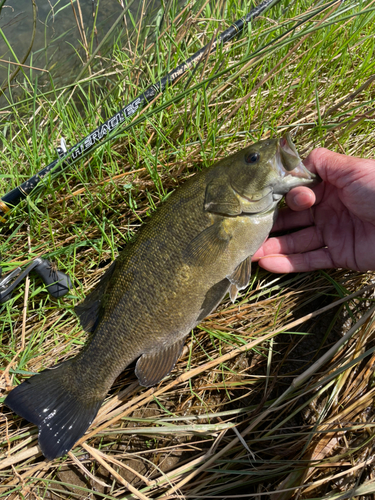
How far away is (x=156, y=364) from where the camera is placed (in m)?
2.64

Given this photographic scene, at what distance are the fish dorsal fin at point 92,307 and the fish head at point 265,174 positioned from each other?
3.86 feet

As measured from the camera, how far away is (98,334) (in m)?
2.59

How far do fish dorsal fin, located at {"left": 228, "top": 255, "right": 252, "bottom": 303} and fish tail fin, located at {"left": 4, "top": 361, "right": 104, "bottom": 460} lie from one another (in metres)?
1.31

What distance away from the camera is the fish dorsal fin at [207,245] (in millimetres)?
2479

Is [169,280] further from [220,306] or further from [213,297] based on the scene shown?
[220,306]

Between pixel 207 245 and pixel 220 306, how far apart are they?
2.30 feet

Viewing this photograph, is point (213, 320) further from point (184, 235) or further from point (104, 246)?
point (104, 246)

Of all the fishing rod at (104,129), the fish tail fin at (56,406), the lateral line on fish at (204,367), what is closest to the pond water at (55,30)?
the fishing rod at (104,129)

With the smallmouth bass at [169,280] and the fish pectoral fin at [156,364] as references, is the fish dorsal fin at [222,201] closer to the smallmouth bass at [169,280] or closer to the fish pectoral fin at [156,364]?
the smallmouth bass at [169,280]

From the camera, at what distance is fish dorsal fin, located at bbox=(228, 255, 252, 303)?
2613 mm

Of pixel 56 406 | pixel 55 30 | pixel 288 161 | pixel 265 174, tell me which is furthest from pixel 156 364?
pixel 55 30

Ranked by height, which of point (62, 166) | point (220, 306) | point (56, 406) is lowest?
point (220, 306)

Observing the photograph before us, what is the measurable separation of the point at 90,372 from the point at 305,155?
8.19ft

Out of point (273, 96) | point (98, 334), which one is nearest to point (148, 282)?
point (98, 334)
